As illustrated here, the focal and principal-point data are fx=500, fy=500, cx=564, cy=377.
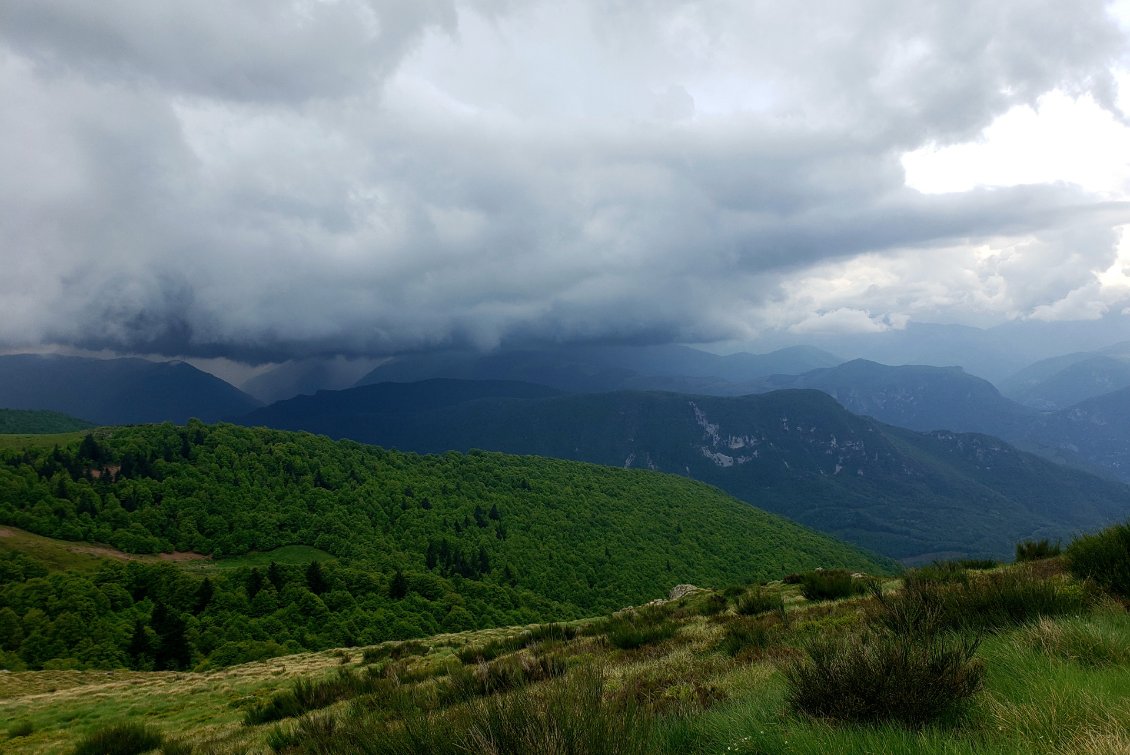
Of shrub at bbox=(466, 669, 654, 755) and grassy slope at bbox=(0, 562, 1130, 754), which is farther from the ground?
shrub at bbox=(466, 669, 654, 755)

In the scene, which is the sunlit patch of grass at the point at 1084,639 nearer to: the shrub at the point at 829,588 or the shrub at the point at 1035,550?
the shrub at the point at 829,588

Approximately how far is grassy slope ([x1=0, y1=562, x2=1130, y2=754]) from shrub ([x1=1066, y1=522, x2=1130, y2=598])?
182 cm

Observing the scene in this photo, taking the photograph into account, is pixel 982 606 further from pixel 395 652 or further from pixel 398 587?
pixel 398 587

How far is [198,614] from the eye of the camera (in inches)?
2778

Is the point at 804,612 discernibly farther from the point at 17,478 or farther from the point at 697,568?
the point at 17,478

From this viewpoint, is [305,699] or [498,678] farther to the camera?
[305,699]

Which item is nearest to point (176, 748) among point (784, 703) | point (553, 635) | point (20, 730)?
point (553, 635)

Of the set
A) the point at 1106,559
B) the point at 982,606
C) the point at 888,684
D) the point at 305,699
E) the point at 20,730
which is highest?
the point at 888,684

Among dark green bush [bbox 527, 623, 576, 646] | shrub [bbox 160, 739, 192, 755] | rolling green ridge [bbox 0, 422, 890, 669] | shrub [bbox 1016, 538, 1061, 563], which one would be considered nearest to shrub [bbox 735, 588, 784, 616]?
dark green bush [bbox 527, 623, 576, 646]

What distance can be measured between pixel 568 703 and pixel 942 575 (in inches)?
529

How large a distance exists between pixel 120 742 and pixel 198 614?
2947 inches

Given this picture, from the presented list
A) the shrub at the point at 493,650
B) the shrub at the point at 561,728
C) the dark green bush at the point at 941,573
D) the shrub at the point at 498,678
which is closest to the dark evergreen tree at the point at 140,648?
the shrub at the point at 493,650

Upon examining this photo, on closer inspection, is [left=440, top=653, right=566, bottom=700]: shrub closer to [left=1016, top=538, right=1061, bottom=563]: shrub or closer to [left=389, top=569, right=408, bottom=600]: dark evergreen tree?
[left=1016, top=538, right=1061, bottom=563]: shrub

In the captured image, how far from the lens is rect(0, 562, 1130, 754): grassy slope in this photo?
12.8ft
